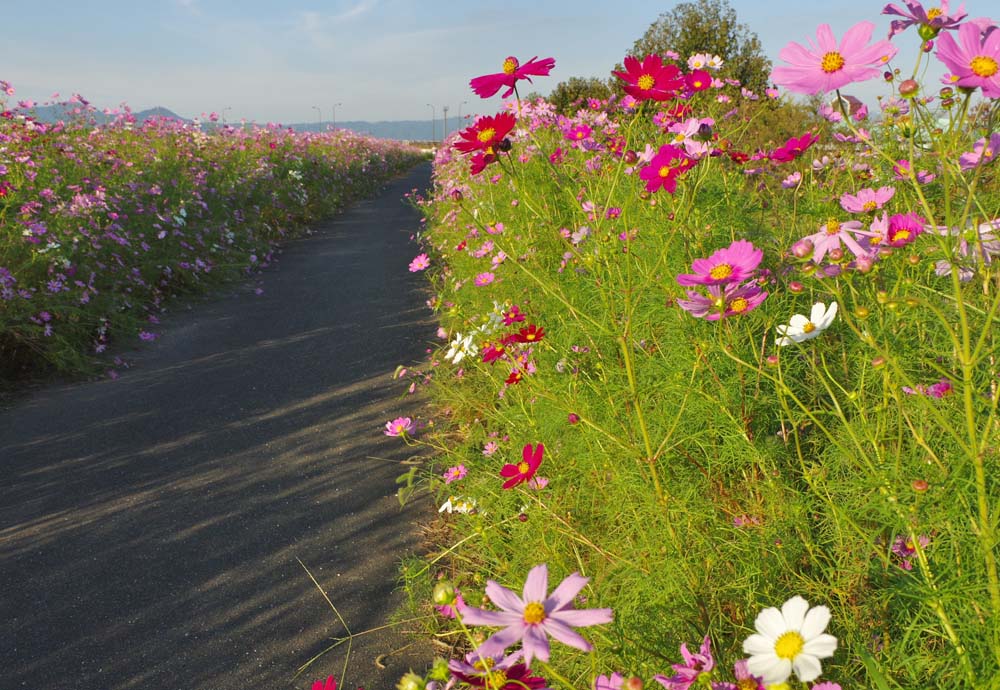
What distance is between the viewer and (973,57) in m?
1.00

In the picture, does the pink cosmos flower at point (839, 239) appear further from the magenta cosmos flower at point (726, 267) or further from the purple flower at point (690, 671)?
the purple flower at point (690, 671)

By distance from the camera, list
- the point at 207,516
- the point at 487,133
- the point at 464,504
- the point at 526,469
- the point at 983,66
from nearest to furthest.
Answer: the point at 983,66
the point at 526,469
the point at 487,133
the point at 464,504
the point at 207,516

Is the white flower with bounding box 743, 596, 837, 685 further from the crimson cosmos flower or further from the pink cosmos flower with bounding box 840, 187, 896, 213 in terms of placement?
the crimson cosmos flower

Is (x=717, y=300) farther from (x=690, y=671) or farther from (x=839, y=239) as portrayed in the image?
(x=690, y=671)

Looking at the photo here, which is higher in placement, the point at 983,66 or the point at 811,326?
the point at 983,66

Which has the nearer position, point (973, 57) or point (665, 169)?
point (973, 57)

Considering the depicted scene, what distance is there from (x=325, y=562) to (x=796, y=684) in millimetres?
1814

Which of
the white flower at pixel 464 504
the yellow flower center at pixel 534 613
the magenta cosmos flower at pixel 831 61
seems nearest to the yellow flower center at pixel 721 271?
the magenta cosmos flower at pixel 831 61

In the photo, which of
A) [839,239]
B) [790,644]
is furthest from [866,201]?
[790,644]

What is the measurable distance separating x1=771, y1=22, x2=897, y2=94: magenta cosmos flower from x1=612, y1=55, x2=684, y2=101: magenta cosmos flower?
1.65 ft

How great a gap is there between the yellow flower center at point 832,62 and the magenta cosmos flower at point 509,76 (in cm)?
76

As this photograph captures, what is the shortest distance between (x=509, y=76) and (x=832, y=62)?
0.90 metres

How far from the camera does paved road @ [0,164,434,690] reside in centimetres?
223

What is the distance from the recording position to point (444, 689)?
40.4 inches
